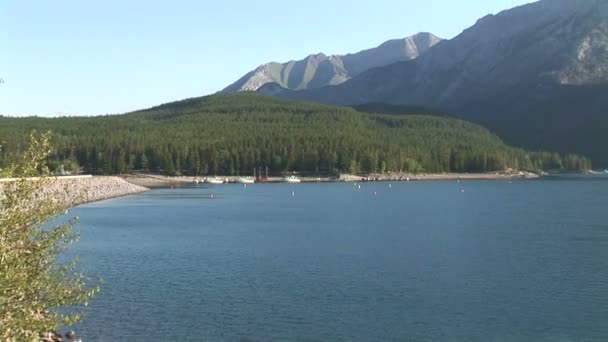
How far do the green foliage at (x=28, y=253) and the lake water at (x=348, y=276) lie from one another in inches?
679

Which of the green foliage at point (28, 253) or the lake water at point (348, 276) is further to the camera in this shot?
the lake water at point (348, 276)

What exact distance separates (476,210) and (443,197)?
33221 millimetres

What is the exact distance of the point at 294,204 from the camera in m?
130

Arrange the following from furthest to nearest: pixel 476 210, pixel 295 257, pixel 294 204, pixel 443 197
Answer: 1. pixel 443 197
2. pixel 294 204
3. pixel 476 210
4. pixel 295 257

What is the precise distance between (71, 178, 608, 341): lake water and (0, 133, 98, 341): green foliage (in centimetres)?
1725

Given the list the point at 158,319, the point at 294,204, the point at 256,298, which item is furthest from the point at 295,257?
the point at 294,204

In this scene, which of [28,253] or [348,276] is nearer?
[28,253]

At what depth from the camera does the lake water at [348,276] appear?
126 feet

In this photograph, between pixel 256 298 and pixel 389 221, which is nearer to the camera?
pixel 256 298

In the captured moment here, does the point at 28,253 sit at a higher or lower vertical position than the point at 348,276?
higher

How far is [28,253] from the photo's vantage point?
730 inches

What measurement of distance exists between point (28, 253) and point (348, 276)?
119ft

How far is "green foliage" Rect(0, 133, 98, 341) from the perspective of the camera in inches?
639

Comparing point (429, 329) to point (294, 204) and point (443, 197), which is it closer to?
point (294, 204)
